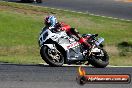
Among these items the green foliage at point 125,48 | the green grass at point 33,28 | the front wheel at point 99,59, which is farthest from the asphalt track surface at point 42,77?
the green foliage at point 125,48

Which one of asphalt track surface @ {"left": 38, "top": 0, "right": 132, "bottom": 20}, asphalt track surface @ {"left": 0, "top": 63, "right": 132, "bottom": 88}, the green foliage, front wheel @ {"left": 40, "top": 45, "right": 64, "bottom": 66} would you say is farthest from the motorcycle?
asphalt track surface @ {"left": 38, "top": 0, "right": 132, "bottom": 20}

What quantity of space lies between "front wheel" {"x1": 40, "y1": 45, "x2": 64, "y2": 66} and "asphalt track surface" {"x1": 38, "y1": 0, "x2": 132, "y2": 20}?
66.6 feet

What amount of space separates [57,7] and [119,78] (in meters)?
30.6

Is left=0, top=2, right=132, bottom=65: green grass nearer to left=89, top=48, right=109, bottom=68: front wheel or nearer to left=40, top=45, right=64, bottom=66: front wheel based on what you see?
left=89, top=48, right=109, bottom=68: front wheel

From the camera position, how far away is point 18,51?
68.5 ft

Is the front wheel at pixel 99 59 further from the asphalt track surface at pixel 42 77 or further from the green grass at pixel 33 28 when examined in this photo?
the green grass at pixel 33 28

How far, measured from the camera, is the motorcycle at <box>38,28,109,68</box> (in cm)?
1394

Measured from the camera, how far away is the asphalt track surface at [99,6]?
116 feet

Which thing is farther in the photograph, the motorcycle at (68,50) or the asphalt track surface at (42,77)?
the motorcycle at (68,50)

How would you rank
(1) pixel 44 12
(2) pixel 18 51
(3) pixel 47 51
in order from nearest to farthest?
(3) pixel 47 51 < (2) pixel 18 51 < (1) pixel 44 12

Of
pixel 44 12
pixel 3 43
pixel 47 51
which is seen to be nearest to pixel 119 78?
pixel 47 51

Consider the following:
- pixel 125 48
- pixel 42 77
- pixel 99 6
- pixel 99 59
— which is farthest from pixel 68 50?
pixel 99 6

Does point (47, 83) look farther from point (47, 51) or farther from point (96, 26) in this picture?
point (96, 26)

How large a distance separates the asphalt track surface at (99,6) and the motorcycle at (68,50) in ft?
64.4
